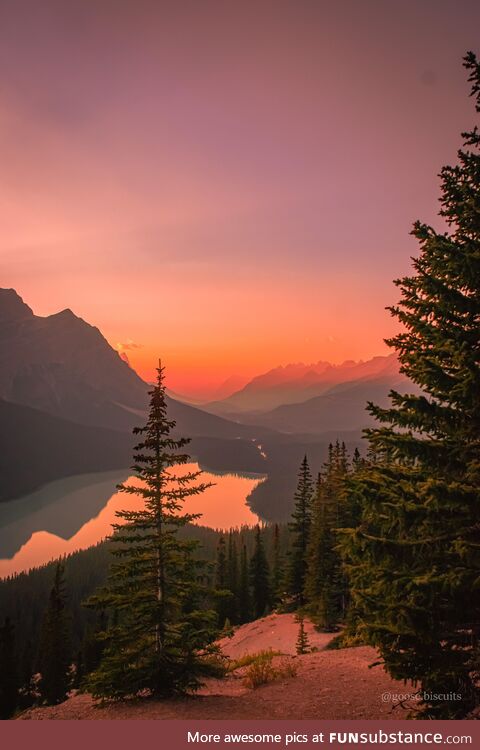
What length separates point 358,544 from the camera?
7746 millimetres

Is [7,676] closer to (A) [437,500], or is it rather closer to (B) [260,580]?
(B) [260,580]

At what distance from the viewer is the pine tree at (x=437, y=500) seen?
7391mm

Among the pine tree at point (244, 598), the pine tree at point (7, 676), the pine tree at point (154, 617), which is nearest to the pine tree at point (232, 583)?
the pine tree at point (244, 598)

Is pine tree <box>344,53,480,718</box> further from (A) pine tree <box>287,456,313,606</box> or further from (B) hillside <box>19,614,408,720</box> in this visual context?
(A) pine tree <box>287,456,313,606</box>

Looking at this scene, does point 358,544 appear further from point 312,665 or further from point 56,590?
point 56,590

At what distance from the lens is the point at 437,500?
282 inches

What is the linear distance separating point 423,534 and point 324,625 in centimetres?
3106

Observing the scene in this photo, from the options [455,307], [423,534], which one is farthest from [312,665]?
[455,307]

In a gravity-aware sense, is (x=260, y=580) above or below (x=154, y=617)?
below

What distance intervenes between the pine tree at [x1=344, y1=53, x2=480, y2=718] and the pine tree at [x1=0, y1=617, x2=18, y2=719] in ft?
190

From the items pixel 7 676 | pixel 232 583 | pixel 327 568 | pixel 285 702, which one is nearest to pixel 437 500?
pixel 285 702

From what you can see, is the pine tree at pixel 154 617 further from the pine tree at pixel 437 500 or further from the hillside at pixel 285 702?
the pine tree at pixel 437 500

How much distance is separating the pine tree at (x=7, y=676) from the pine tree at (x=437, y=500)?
58.0 m

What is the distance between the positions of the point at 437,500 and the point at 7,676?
62.7 metres
